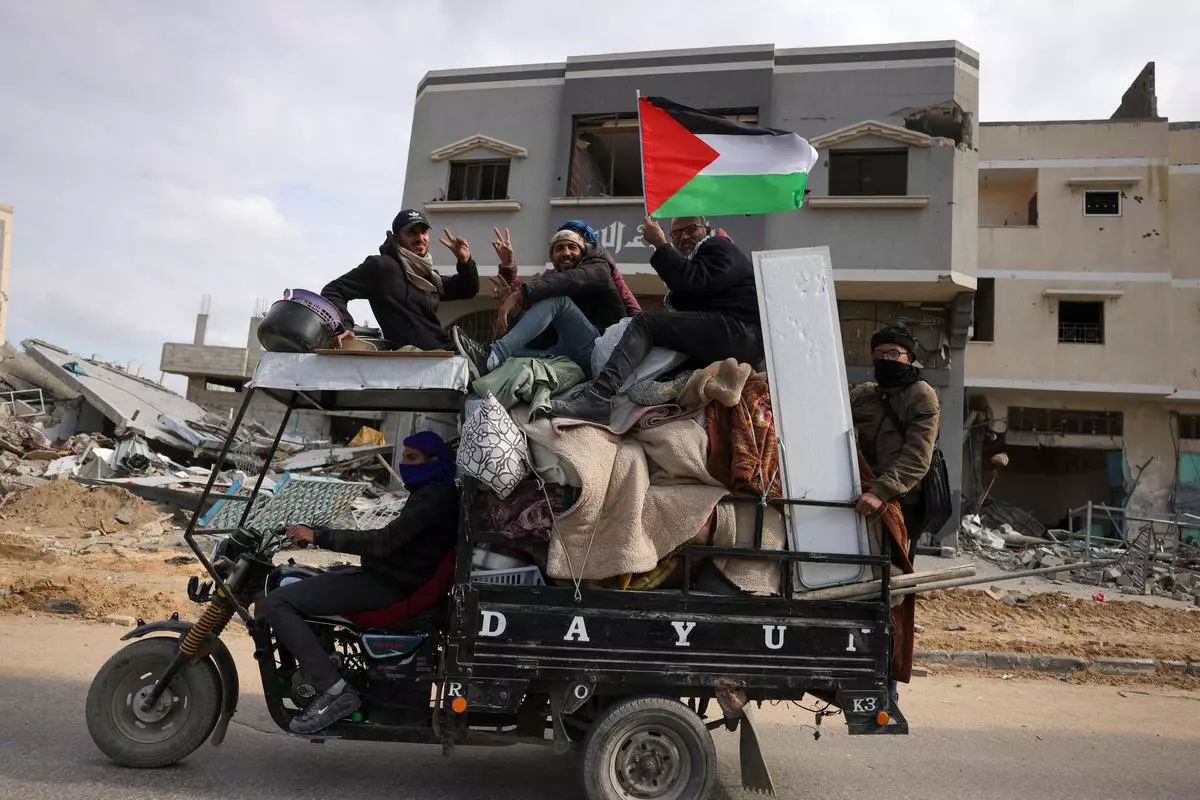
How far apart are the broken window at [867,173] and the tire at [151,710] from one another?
12.1 metres

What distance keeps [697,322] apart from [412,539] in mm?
1765

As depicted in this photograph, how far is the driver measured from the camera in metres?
3.70

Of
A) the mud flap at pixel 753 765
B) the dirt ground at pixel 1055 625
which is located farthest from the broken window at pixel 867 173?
the mud flap at pixel 753 765

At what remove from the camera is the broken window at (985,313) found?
19.2m

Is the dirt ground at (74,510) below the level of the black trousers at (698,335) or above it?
below

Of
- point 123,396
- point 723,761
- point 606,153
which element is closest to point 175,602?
point 723,761

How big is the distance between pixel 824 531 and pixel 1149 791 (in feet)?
8.87

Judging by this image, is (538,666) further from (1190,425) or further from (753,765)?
(1190,425)

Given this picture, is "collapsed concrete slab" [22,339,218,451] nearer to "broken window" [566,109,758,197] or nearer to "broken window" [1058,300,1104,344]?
"broken window" [566,109,758,197]

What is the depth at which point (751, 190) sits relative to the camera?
4859mm

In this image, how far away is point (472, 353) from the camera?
419 cm

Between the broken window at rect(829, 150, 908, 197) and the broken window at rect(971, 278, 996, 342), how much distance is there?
7089mm

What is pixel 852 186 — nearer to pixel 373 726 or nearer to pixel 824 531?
pixel 824 531

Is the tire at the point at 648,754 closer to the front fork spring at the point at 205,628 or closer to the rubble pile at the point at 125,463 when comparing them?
the front fork spring at the point at 205,628
